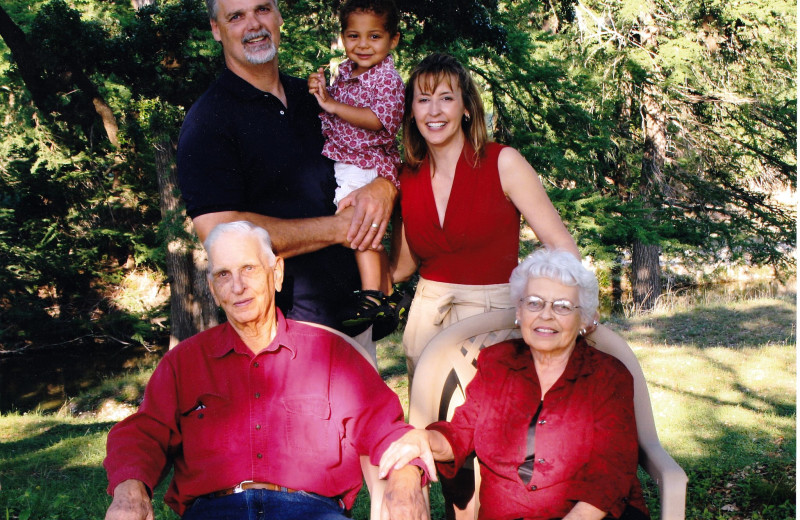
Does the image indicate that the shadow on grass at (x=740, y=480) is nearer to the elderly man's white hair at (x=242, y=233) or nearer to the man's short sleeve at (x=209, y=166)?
the elderly man's white hair at (x=242, y=233)

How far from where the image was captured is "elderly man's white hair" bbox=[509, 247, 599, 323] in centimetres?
216

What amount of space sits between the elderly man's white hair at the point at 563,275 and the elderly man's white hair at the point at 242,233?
0.81 metres

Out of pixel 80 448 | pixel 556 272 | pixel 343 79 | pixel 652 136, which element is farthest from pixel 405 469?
pixel 652 136

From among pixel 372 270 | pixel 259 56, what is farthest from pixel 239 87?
pixel 372 270

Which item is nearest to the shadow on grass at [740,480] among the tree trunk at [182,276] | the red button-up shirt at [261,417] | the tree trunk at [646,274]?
the red button-up shirt at [261,417]

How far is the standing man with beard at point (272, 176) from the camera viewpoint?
2.46 meters

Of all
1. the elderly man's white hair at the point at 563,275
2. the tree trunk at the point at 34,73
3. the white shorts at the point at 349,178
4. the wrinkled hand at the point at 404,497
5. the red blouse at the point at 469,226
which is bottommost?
the wrinkled hand at the point at 404,497

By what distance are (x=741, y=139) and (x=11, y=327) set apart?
13.9 meters

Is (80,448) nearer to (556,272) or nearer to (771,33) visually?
(556,272)

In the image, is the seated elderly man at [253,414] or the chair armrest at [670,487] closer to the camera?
the chair armrest at [670,487]

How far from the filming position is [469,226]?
2467 mm

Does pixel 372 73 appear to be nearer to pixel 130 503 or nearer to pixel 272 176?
pixel 272 176

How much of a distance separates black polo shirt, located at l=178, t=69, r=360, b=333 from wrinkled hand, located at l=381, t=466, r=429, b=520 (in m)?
0.86

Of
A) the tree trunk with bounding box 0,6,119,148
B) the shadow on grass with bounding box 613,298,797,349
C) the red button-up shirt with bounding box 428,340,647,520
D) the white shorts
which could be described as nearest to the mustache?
the white shorts
